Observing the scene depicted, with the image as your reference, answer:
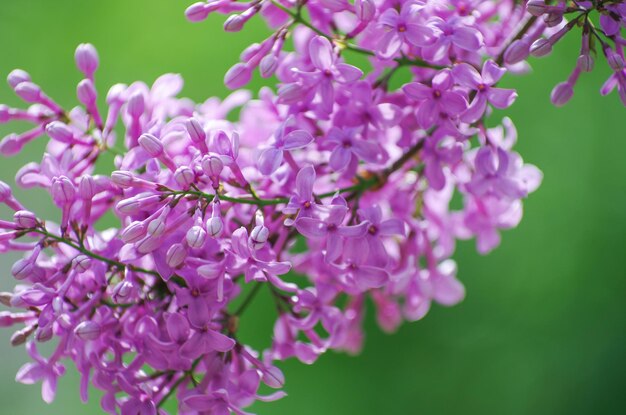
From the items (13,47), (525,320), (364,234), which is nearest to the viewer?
(364,234)

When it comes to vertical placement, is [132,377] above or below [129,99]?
below

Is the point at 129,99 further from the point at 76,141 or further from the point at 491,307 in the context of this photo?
the point at 491,307

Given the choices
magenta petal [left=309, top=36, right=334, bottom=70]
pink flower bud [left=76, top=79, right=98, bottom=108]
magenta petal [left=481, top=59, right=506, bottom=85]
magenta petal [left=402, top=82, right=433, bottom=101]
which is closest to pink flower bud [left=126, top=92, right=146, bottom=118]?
pink flower bud [left=76, top=79, right=98, bottom=108]

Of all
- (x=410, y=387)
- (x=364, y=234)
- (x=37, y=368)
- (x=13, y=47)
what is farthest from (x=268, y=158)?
(x=13, y=47)

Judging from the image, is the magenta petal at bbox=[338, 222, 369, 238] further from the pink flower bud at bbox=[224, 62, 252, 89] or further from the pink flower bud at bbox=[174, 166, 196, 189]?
the pink flower bud at bbox=[224, 62, 252, 89]

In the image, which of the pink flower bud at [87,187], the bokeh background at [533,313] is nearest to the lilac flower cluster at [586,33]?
the pink flower bud at [87,187]

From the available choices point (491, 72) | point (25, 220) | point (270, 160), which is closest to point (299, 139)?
point (270, 160)

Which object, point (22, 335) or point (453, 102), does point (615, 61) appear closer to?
point (453, 102)
